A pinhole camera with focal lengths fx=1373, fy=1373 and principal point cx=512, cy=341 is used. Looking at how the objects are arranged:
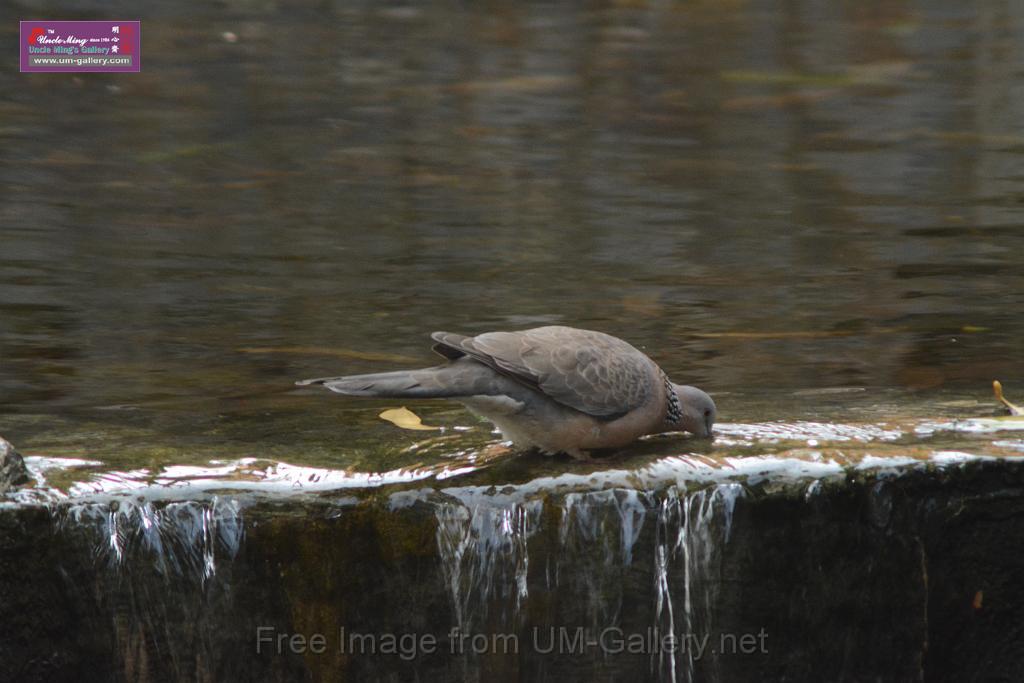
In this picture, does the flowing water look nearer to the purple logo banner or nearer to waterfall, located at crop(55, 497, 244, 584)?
waterfall, located at crop(55, 497, 244, 584)

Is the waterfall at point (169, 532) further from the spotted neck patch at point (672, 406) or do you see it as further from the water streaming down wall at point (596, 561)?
the spotted neck patch at point (672, 406)

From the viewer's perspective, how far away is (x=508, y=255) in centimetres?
936

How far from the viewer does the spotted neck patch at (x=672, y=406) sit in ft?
16.9

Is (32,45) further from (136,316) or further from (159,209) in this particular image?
(136,316)

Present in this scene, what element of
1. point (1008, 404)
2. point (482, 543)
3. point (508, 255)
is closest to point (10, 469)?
point (482, 543)

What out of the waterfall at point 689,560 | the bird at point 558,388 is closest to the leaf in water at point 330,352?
the bird at point 558,388

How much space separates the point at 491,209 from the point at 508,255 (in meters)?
1.03

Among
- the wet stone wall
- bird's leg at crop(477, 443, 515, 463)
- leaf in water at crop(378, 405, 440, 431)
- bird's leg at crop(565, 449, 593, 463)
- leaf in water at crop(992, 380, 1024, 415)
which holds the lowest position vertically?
the wet stone wall

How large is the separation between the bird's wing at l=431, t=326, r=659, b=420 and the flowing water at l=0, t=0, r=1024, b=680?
241mm

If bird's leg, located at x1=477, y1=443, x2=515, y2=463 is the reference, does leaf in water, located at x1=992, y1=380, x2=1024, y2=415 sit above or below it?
above

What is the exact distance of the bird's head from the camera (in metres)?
5.16

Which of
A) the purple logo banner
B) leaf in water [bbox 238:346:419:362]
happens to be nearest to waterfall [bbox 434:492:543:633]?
leaf in water [bbox 238:346:419:362]

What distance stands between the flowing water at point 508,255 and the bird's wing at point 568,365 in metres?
0.24

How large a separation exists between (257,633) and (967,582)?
8.12ft
